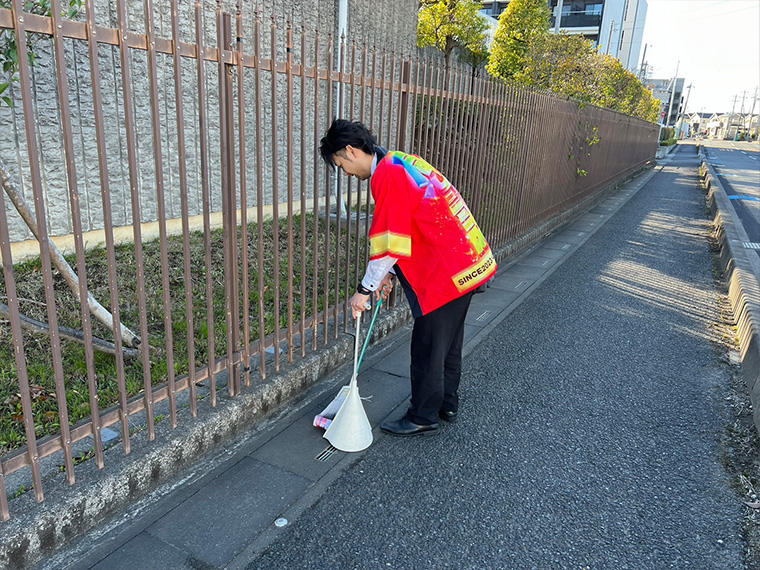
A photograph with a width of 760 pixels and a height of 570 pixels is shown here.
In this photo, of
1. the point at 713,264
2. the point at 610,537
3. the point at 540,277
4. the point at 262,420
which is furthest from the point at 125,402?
the point at 713,264

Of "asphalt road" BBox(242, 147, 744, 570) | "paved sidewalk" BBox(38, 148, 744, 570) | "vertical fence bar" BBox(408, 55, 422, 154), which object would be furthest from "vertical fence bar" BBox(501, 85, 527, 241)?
"paved sidewalk" BBox(38, 148, 744, 570)

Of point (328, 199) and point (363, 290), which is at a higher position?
point (328, 199)

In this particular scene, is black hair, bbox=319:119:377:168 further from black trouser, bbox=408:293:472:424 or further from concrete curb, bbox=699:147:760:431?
concrete curb, bbox=699:147:760:431

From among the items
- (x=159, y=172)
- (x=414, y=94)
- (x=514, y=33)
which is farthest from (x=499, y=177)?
(x=514, y=33)

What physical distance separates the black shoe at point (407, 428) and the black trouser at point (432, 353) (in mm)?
26

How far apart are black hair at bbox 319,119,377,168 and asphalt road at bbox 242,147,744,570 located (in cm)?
159

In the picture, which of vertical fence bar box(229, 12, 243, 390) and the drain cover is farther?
the drain cover

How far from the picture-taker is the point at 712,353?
4289 mm

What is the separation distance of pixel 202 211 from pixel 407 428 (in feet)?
8.01

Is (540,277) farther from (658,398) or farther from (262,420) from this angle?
(262,420)

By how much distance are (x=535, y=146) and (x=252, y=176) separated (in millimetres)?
3854

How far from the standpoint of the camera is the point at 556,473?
271 cm

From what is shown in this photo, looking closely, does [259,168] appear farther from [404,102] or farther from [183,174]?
[404,102]

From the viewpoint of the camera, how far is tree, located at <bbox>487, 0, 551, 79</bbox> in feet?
50.1
